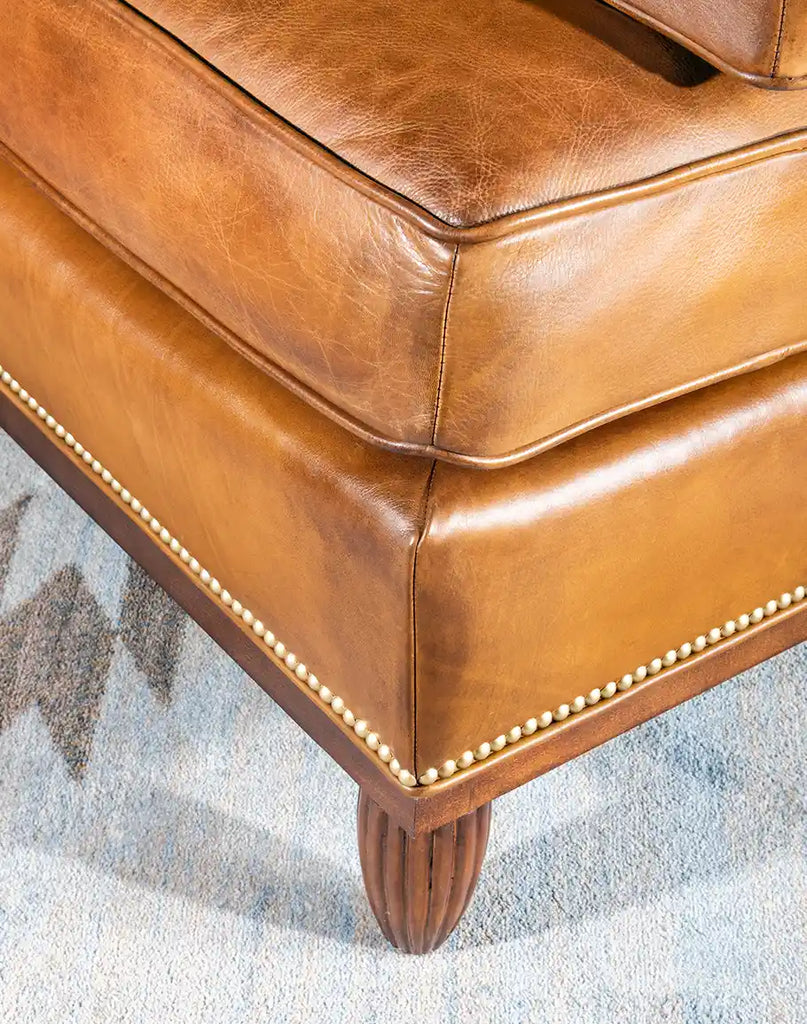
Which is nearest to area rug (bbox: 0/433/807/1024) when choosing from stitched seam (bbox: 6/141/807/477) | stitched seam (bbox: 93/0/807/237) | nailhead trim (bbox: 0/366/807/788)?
nailhead trim (bbox: 0/366/807/788)

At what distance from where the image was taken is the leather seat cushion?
1.80 ft

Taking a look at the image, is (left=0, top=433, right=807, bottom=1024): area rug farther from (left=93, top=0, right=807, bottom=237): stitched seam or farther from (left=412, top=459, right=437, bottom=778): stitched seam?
(left=93, top=0, right=807, bottom=237): stitched seam

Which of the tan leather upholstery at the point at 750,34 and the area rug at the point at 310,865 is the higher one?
the tan leather upholstery at the point at 750,34

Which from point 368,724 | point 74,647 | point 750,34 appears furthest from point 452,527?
point 74,647

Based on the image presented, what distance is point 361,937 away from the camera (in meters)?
0.77

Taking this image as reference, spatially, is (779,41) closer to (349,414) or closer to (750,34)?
(750,34)

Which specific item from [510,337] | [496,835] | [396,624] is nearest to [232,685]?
[496,835]

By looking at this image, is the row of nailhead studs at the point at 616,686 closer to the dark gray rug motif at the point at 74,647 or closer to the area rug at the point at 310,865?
the area rug at the point at 310,865

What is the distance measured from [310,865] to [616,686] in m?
0.25

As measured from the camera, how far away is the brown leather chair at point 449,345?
56 cm

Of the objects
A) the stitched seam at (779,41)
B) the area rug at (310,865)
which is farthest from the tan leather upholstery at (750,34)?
the area rug at (310,865)

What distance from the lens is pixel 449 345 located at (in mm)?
551

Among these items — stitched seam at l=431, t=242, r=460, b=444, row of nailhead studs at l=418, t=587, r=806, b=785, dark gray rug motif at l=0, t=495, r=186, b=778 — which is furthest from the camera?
dark gray rug motif at l=0, t=495, r=186, b=778

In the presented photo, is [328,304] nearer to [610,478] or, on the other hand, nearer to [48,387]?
[610,478]
